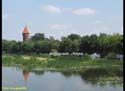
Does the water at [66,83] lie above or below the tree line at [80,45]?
below

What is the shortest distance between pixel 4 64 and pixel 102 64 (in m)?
9.41

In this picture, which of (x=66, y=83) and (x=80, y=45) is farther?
(x=80, y=45)

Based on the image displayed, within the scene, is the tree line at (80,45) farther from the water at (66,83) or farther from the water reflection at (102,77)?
the water at (66,83)

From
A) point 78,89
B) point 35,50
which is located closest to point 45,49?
point 35,50

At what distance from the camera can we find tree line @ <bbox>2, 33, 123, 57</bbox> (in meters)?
31.9

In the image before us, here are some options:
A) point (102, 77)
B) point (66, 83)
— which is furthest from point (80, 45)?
point (66, 83)

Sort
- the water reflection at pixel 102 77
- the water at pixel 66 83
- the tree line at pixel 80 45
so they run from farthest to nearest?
the tree line at pixel 80 45 → the water reflection at pixel 102 77 → the water at pixel 66 83

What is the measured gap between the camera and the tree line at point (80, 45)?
105ft

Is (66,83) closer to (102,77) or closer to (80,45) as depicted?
(102,77)

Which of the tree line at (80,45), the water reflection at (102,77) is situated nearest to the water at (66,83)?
the water reflection at (102,77)

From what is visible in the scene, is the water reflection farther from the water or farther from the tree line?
the tree line

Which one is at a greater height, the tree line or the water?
the tree line

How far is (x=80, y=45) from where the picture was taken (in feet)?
126

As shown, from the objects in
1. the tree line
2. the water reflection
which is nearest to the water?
the water reflection
